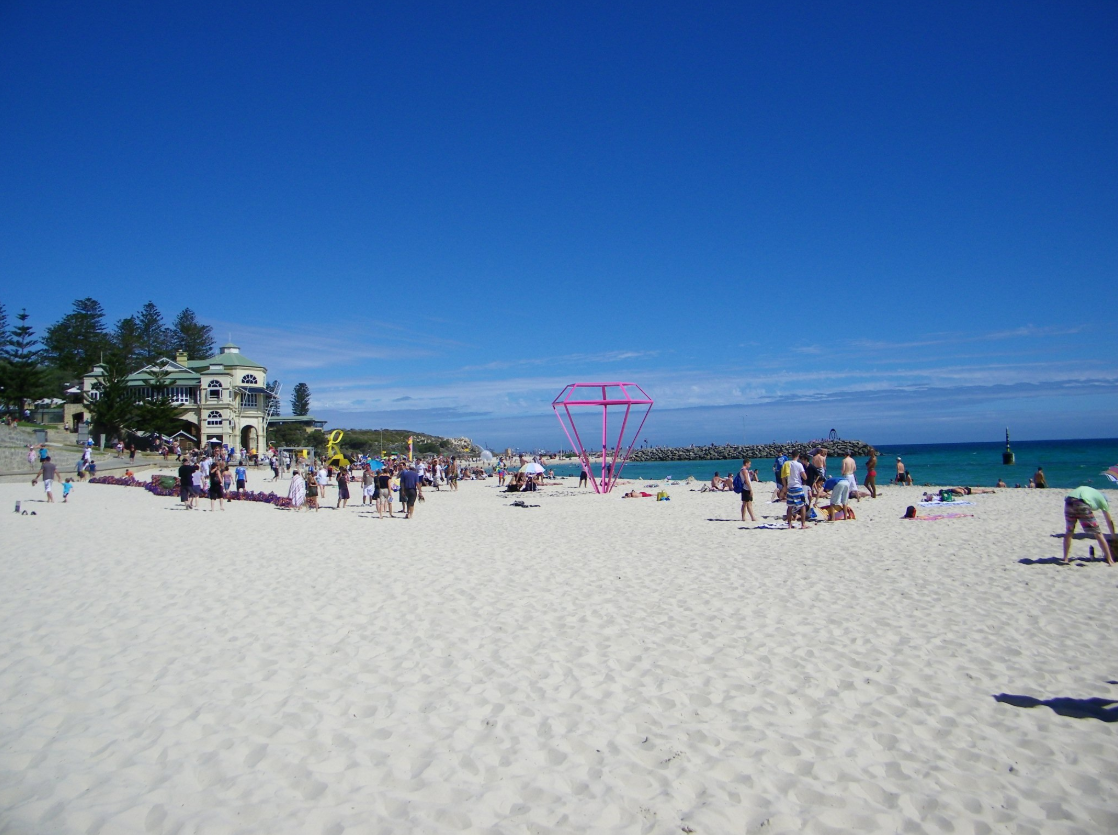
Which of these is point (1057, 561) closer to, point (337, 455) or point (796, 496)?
point (796, 496)

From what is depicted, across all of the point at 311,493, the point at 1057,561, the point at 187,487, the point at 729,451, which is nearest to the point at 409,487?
the point at 311,493

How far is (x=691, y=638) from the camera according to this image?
5.43 metres

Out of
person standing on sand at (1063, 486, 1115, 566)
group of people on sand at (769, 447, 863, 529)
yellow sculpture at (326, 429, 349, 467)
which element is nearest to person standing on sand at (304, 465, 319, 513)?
yellow sculpture at (326, 429, 349, 467)

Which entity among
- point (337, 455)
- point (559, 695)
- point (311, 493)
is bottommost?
point (559, 695)

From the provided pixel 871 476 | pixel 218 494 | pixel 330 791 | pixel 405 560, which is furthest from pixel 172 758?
pixel 871 476

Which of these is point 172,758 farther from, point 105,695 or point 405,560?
point 405,560

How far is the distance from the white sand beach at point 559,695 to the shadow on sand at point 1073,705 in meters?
0.03

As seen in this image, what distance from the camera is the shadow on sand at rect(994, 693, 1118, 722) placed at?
156 inches

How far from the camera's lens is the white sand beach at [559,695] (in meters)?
3.09

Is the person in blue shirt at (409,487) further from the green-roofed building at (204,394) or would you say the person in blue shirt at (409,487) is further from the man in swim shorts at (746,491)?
the green-roofed building at (204,394)

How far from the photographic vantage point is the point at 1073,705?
13.5 ft

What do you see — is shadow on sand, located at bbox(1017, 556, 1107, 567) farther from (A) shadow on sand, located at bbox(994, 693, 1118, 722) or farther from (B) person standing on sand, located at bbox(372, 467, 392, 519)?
Result: (B) person standing on sand, located at bbox(372, 467, 392, 519)

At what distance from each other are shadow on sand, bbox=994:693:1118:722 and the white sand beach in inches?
1.1

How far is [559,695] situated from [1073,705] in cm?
309
